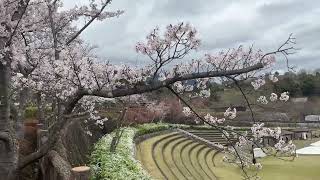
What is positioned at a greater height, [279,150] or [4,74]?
[4,74]

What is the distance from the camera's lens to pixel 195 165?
64.8 ft

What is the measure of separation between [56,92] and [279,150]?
4.31 metres

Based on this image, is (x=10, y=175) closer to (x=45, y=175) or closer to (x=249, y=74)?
(x=45, y=175)

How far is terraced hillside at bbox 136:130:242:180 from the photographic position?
16.1 m

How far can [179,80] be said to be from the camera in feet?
14.2

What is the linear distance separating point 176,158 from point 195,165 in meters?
0.96

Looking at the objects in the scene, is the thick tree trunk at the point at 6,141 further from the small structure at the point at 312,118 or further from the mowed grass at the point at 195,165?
the small structure at the point at 312,118

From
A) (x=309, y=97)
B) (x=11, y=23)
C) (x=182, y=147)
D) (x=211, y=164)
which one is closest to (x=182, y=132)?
(x=182, y=147)

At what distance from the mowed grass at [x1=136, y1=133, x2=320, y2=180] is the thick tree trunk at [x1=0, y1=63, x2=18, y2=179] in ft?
31.0

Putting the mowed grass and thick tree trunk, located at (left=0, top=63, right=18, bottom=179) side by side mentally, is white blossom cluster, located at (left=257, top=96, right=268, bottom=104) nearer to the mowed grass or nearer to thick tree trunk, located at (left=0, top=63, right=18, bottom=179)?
thick tree trunk, located at (left=0, top=63, right=18, bottom=179)

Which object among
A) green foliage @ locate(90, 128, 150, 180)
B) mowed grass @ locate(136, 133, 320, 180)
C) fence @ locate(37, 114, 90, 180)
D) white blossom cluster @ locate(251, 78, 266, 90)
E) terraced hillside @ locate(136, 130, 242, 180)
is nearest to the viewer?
white blossom cluster @ locate(251, 78, 266, 90)

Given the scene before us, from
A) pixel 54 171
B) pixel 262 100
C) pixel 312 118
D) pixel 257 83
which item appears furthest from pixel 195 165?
pixel 312 118

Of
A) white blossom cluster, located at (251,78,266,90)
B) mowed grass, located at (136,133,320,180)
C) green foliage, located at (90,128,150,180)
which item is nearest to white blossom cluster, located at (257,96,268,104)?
white blossom cluster, located at (251,78,266,90)

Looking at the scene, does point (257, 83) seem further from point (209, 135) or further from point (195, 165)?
point (209, 135)
